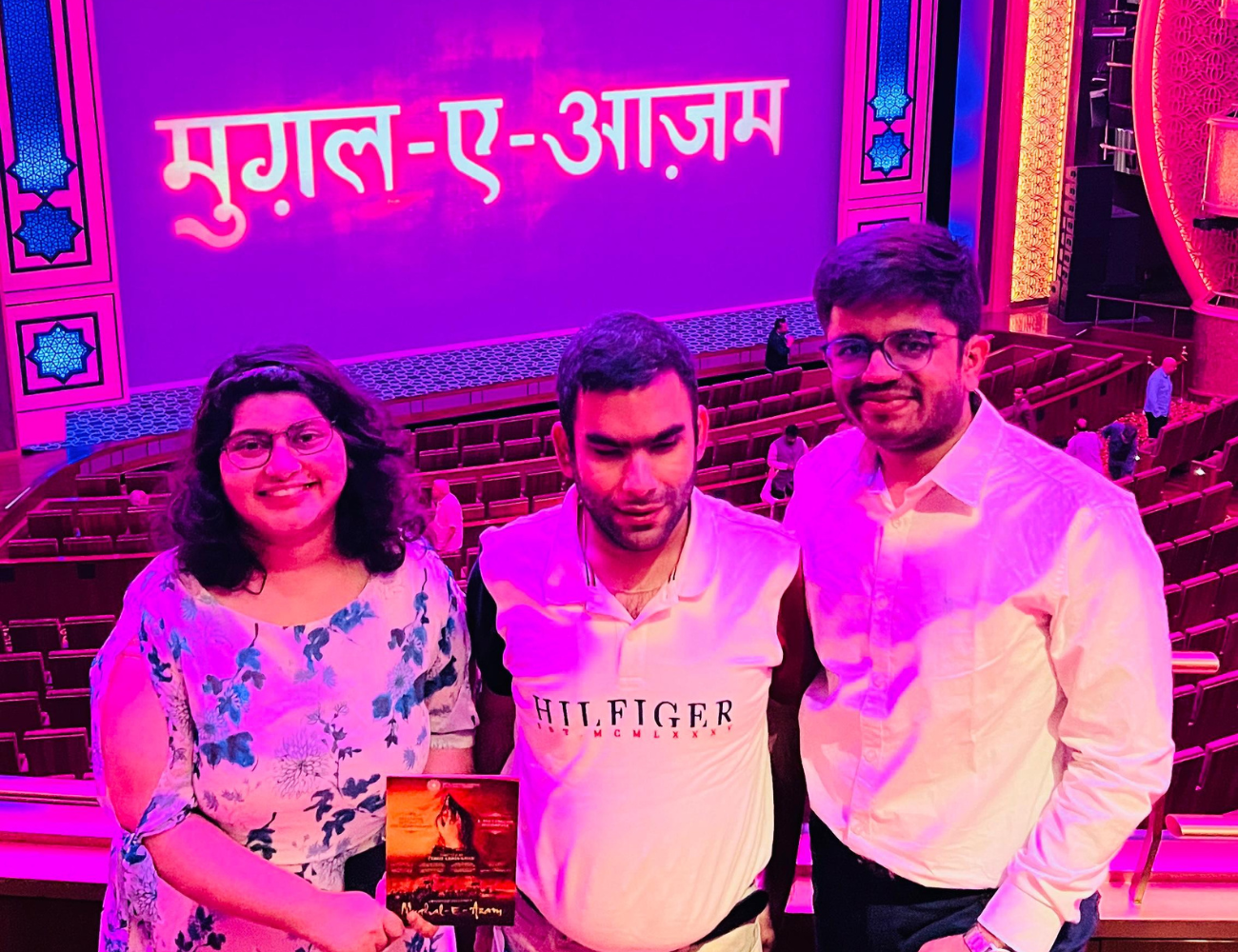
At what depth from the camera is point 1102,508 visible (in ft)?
5.87

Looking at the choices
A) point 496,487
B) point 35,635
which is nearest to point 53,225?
point 496,487

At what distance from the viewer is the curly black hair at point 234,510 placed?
6.32ft

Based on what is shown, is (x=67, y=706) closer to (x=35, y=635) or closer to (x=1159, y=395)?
(x=35, y=635)

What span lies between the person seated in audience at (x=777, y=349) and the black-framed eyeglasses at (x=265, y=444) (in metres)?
10.1

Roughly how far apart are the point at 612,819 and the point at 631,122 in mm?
10939

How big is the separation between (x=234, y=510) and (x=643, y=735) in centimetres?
64

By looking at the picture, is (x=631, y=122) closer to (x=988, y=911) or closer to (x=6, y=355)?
(x=6, y=355)

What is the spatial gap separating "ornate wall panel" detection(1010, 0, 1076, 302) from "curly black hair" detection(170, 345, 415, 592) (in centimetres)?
1307

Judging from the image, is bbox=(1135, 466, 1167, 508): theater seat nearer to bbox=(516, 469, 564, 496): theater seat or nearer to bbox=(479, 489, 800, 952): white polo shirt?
bbox=(516, 469, 564, 496): theater seat

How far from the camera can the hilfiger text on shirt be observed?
1893 mm

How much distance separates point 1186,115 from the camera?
11.6 m

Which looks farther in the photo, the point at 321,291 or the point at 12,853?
the point at 321,291

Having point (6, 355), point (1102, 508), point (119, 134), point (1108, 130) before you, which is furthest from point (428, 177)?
point (1102, 508)

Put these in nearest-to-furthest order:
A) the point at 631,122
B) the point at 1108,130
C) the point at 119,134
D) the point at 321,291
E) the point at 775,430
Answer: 1. the point at 775,430
2. the point at 119,134
3. the point at 321,291
4. the point at 631,122
5. the point at 1108,130
